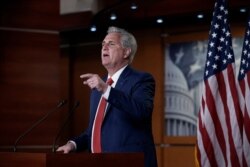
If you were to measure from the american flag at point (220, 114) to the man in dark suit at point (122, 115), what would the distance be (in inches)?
37.1

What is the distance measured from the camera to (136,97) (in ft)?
12.2

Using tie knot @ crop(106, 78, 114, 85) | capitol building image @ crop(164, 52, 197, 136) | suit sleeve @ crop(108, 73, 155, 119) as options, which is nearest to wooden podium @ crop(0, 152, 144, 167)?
suit sleeve @ crop(108, 73, 155, 119)

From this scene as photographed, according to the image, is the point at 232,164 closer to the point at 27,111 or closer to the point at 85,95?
the point at 27,111

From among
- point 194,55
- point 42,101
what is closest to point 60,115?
point 42,101

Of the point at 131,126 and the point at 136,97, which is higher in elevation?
the point at 136,97

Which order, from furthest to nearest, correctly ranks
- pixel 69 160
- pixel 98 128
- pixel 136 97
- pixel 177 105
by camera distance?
pixel 177 105 → pixel 98 128 → pixel 136 97 → pixel 69 160

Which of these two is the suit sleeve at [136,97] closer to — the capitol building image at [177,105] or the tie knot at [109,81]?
the tie knot at [109,81]

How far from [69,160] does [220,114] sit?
6.45 ft

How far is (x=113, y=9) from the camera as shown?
657 centimetres

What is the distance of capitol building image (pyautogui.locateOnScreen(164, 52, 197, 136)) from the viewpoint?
7046 millimetres

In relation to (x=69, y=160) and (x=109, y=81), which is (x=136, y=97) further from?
(x=69, y=160)

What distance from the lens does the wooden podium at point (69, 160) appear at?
9.66 feet

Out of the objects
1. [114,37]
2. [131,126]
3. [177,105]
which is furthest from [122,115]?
[177,105]

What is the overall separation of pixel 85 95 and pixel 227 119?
3642mm
